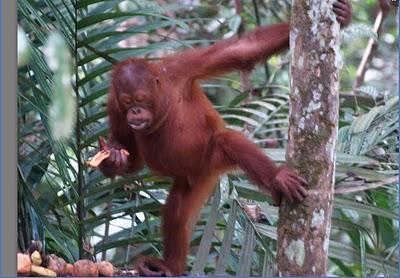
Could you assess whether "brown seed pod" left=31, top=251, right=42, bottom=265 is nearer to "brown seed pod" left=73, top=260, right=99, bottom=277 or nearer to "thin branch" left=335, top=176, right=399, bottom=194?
"brown seed pod" left=73, top=260, right=99, bottom=277

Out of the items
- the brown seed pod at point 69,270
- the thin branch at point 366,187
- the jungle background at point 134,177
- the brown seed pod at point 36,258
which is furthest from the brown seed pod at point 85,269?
the thin branch at point 366,187

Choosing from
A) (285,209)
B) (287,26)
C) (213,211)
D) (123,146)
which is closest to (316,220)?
(285,209)

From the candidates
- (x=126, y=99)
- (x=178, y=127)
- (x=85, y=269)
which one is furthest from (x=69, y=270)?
(x=178, y=127)

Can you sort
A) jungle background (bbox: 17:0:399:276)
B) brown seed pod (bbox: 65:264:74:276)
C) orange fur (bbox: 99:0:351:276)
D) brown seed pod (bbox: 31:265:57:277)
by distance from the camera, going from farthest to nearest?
orange fur (bbox: 99:0:351:276), jungle background (bbox: 17:0:399:276), brown seed pod (bbox: 65:264:74:276), brown seed pod (bbox: 31:265:57:277)

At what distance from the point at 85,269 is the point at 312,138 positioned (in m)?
0.95

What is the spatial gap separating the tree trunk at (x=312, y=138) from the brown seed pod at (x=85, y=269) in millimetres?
668

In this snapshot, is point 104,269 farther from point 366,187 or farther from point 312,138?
point 366,187

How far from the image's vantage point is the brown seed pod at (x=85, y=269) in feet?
9.87

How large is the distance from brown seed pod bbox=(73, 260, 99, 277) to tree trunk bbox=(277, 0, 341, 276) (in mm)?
668

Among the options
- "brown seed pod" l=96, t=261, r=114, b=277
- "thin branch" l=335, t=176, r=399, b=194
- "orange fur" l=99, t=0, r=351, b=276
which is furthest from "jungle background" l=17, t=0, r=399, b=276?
"brown seed pod" l=96, t=261, r=114, b=277

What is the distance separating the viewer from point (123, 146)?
13.3ft

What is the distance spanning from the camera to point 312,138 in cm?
302

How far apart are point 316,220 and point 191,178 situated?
1101 millimetres

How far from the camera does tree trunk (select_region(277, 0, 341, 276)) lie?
2990 mm
